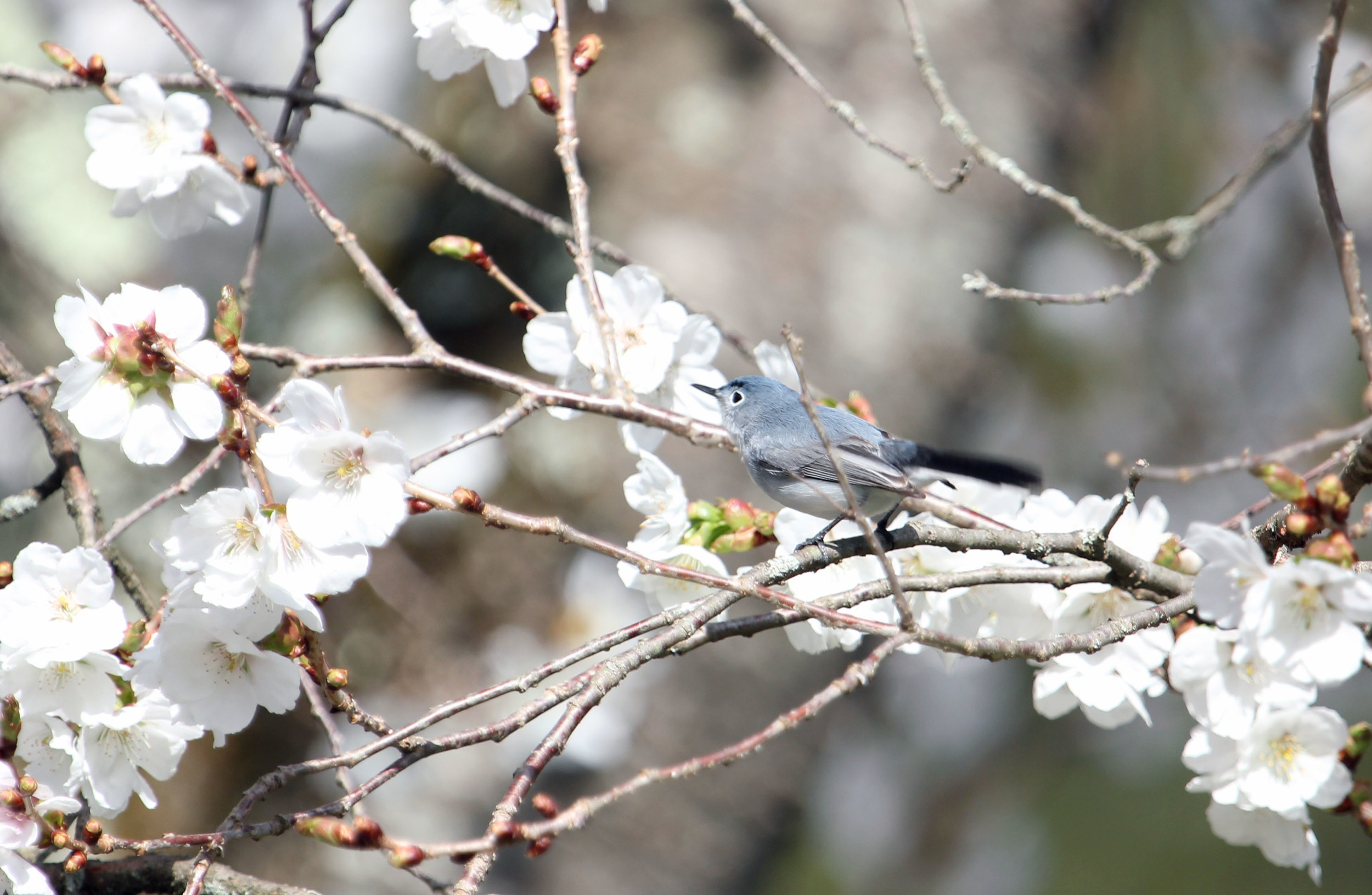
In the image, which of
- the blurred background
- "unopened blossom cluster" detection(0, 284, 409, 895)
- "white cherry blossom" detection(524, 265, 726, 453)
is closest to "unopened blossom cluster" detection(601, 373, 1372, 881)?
"white cherry blossom" detection(524, 265, 726, 453)

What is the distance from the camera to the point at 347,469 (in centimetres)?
92

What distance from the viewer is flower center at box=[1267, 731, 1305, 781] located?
939 millimetres

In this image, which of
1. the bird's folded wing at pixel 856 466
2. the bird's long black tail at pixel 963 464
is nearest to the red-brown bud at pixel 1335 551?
the bird's long black tail at pixel 963 464

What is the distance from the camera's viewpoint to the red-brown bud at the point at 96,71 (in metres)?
1.23

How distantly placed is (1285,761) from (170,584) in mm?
1139

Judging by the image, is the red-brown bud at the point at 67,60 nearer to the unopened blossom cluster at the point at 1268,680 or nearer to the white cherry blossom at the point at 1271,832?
the unopened blossom cluster at the point at 1268,680

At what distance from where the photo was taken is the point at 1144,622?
0.94m

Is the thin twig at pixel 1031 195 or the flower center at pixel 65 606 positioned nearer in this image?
the flower center at pixel 65 606

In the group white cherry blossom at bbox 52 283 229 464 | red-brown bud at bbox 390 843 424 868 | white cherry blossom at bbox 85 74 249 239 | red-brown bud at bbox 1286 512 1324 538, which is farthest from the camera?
white cherry blossom at bbox 85 74 249 239

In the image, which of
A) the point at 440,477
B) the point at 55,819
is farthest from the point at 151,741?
the point at 440,477

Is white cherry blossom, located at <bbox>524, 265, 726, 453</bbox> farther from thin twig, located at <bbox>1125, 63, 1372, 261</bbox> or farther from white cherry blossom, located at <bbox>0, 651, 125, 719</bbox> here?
thin twig, located at <bbox>1125, 63, 1372, 261</bbox>

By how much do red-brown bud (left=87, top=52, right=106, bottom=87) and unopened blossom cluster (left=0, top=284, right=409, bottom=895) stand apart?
446mm

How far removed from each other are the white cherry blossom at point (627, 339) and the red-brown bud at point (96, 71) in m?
0.64

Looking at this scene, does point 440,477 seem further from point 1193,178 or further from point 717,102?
point 1193,178
